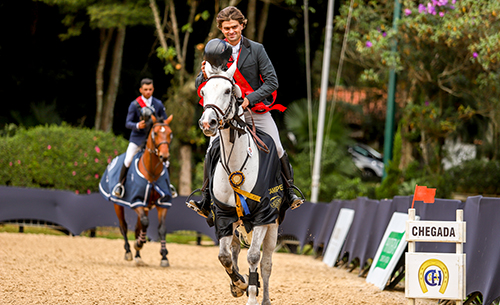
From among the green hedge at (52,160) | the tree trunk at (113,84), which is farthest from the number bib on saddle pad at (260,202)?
the tree trunk at (113,84)

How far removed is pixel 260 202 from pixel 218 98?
117 centimetres

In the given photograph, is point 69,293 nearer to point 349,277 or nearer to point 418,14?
point 349,277

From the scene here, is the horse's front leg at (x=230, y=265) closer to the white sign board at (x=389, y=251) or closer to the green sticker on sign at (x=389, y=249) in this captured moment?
the white sign board at (x=389, y=251)

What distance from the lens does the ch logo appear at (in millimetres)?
6535

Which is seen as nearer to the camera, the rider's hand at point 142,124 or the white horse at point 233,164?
the white horse at point 233,164

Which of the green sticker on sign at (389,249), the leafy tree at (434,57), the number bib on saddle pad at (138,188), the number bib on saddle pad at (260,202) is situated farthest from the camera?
the leafy tree at (434,57)

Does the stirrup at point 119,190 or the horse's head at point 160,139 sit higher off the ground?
the horse's head at point 160,139

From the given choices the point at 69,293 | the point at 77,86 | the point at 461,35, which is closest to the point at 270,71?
the point at 69,293

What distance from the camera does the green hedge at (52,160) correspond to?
1747 centimetres

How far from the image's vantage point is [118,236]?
1805cm

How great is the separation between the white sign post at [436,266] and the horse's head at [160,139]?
17.2ft

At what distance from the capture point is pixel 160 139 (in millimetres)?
10820

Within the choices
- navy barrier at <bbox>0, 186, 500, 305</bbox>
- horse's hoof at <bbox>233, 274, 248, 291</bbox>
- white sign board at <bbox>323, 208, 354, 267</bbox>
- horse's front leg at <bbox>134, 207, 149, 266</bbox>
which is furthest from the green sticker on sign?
horse's front leg at <bbox>134, 207, 149, 266</bbox>

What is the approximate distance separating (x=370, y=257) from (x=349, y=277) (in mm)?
562
